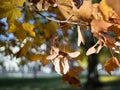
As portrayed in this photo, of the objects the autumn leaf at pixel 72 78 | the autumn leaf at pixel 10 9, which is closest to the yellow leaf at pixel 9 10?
the autumn leaf at pixel 10 9

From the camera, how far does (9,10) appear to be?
1.01 metres

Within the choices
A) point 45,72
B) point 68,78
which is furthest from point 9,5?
point 45,72

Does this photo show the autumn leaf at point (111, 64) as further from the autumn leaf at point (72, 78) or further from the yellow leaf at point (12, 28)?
the yellow leaf at point (12, 28)

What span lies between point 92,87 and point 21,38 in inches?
391

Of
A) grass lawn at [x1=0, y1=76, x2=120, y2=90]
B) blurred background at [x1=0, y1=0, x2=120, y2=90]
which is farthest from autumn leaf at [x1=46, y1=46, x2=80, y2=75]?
grass lawn at [x1=0, y1=76, x2=120, y2=90]

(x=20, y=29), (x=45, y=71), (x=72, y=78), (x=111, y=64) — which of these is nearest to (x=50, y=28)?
(x=20, y=29)

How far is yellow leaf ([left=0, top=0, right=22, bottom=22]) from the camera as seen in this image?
994 millimetres

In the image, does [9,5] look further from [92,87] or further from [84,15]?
[92,87]

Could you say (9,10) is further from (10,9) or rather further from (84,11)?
(84,11)

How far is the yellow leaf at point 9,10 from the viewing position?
0.99 metres

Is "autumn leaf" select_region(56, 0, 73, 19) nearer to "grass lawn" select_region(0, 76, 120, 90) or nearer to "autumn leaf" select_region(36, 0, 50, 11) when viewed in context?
"autumn leaf" select_region(36, 0, 50, 11)

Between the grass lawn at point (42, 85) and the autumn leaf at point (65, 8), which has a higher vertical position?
the autumn leaf at point (65, 8)

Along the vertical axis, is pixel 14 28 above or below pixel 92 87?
above

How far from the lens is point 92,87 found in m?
11.0
